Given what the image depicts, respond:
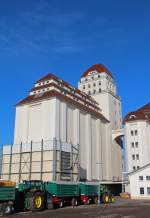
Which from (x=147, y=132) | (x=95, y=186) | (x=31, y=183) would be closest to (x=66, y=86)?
(x=147, y=132)

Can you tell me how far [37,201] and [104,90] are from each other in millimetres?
71482

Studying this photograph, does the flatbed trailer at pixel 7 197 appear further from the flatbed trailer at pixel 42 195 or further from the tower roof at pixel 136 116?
the tower roof at pixel 136 116

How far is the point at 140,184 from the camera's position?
52.5 metres

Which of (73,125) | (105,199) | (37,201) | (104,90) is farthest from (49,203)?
(104,90)

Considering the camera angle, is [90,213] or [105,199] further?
[105,199]

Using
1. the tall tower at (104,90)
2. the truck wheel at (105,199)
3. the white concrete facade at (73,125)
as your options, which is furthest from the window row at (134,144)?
the truck wheel at (105,199)

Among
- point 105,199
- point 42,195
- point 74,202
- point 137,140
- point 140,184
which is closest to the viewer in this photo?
point 42,195

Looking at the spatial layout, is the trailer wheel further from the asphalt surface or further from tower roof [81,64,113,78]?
tower roof [81,64,113,78]

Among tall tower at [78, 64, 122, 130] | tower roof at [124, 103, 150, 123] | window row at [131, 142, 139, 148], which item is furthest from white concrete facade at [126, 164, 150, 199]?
tall tower at [78, 64, 122, 130]

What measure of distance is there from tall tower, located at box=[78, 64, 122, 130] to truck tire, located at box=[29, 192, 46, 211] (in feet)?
210

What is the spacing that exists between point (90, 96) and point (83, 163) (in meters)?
31.7

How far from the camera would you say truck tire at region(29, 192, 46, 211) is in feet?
80.6

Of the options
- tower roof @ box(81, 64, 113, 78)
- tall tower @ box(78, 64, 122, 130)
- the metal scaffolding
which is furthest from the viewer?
tower roof @ box(81, 64, 113, 78)

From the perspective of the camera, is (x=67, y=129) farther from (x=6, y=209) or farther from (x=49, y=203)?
(x=6, y=209)
